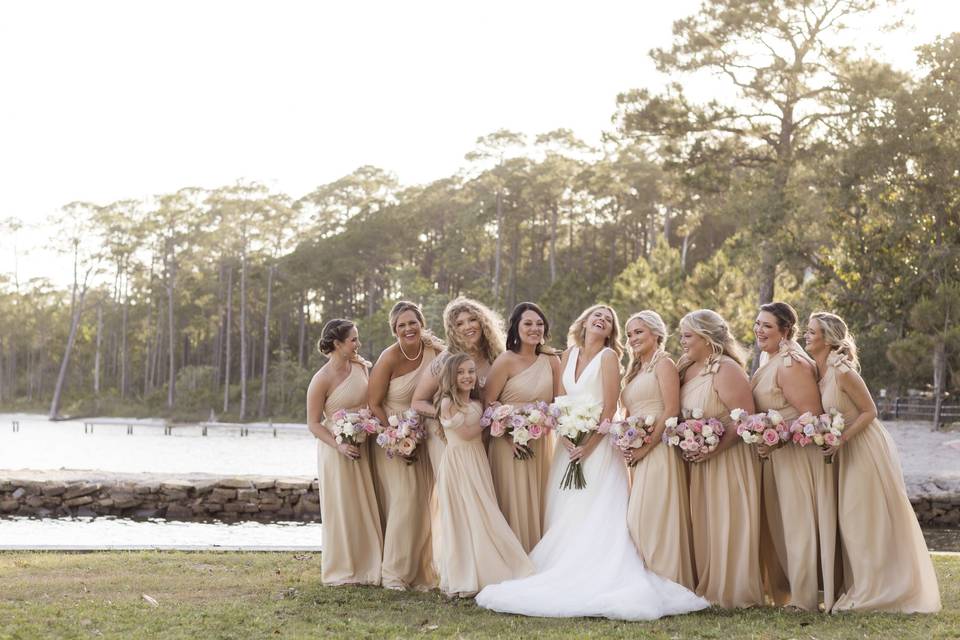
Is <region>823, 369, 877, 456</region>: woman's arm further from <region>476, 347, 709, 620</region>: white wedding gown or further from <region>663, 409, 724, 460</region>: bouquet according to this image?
<region>476, 347, 709, 620</region>: white wedding gown

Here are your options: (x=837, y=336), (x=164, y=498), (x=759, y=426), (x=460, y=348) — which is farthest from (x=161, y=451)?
(x=837, y=336)

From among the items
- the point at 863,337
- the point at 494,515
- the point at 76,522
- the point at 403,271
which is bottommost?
the point at 76,522

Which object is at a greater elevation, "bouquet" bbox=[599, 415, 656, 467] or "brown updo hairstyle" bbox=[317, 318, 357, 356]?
"brown updo hairstyle" bbox=[317, 318, 357, 356]

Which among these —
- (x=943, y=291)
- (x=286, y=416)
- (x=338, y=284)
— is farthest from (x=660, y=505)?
(x=338, y=284)

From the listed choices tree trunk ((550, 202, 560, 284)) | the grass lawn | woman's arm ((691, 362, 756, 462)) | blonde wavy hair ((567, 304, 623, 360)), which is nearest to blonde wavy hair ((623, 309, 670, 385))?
blonde wavy hair ((567, 304, 623, 360))

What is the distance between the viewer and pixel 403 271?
199 ft

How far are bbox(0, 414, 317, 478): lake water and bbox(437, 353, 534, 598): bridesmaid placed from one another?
19394 mm

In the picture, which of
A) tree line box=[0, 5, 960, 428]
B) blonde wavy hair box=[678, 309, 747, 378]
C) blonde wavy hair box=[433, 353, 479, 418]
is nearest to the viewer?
blonde wavy hair box=[678, 309, 747, 378]

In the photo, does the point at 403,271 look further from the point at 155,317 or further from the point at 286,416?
the point at 155,317

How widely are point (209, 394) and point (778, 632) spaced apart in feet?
227

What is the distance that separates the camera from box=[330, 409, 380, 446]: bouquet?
8.53m

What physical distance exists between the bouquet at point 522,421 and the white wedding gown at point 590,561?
0.28 m

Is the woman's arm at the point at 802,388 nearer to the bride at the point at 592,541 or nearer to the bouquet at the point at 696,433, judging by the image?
the bouquet at the point at 696,433

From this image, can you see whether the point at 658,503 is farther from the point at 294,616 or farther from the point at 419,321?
A: the point at 294,616
